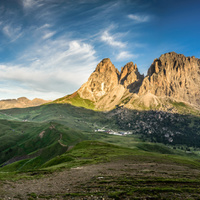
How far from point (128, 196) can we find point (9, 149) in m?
220

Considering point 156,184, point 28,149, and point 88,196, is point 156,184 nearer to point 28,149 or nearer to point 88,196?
point 88,196

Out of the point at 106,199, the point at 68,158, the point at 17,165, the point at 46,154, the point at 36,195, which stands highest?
the point at 106,199

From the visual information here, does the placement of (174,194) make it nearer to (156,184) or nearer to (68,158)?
(156,184)

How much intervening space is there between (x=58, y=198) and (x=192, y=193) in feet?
92.5

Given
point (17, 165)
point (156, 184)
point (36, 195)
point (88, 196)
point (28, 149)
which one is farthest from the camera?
point (28, 149)

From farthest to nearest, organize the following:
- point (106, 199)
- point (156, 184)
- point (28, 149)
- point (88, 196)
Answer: point (28, 149) → point (156, 184) → point (88, 196) → point (106, 199)

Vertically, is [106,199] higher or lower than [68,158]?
higher

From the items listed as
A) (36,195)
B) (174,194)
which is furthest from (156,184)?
(36,195)

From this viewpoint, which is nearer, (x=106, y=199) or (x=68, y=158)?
(x=106, y=199)

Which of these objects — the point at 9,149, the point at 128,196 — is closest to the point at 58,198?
the point at 128,196

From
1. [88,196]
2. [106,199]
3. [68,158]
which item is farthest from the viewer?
[68,158]

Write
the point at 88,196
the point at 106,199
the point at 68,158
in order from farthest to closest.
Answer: the point at 68,158 → the point at 88,196 → the point at 106,199

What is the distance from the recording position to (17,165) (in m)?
132

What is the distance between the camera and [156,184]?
36.0 meters
